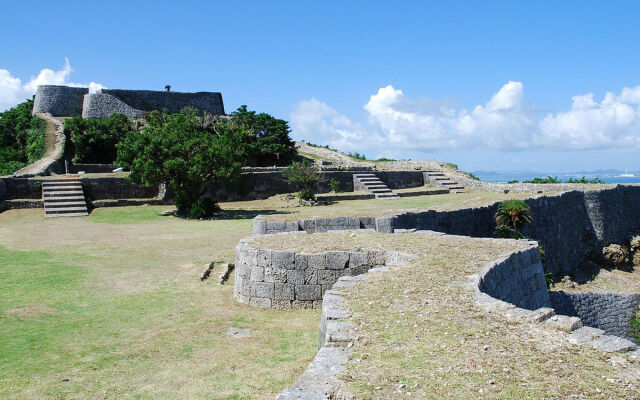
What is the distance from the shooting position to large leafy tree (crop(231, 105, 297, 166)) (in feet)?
104

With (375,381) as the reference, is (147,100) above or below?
above

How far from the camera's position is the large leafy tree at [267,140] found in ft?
104

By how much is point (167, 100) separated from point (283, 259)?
3754 cm

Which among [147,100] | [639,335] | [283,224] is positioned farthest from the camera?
[147,100]

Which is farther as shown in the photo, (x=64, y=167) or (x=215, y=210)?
(x=64, y=167)

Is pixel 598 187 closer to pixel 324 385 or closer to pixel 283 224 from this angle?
pixel 283 224

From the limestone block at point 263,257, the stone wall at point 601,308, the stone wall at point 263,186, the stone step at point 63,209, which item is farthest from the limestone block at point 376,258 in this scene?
the stone wall at point 263,186

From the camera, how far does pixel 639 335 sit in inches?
573

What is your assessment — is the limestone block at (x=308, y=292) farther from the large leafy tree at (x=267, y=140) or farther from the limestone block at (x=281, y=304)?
the large leafy tree at (x=267, y=140)

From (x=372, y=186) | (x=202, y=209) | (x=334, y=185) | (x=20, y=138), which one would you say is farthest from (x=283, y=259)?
(x=20, y=138)

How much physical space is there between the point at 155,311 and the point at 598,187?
2189 centimetres

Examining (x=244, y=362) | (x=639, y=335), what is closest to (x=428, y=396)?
(x=244, y=362)

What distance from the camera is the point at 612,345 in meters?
4.67

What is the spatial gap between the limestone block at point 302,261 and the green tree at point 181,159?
38.2 feet
